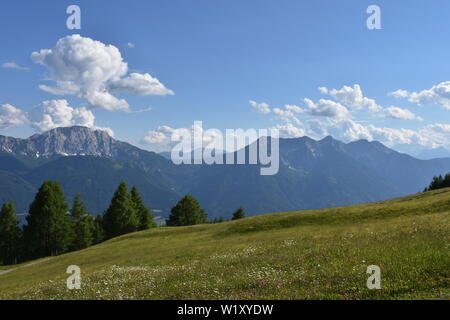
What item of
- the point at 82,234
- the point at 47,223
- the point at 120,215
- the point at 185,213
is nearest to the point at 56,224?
the point at 47,223

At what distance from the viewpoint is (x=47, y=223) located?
7562 centimetres

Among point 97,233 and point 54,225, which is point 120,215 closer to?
point 54,225

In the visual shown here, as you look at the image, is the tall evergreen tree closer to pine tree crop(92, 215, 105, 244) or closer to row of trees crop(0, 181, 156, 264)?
row of trees crop(0, 181, 156, 264)

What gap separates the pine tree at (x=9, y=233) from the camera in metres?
79.9

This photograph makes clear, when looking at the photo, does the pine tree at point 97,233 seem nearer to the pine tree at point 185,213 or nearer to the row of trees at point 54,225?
the row of trees at point 54,225

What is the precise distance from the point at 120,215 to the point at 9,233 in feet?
93.9

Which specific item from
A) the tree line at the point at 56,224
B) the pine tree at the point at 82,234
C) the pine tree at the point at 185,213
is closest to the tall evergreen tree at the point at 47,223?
the tree line at the point at 56,224

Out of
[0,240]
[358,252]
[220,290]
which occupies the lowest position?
[0,240]

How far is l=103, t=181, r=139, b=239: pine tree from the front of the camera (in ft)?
285
